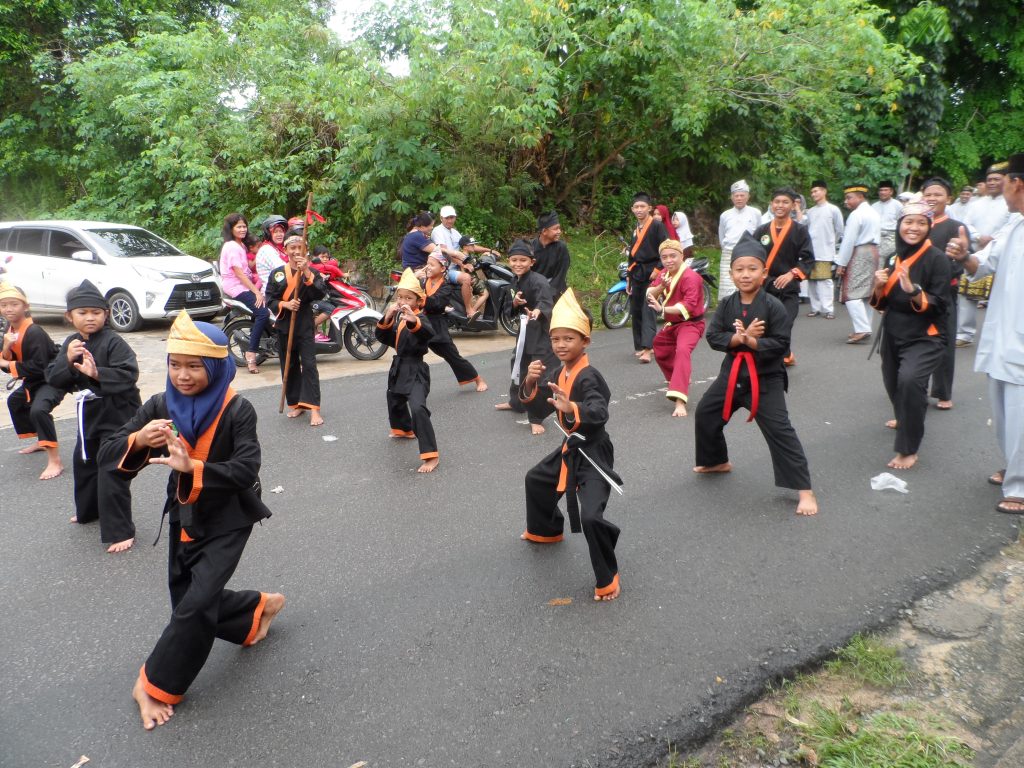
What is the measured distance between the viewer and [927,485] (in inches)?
224

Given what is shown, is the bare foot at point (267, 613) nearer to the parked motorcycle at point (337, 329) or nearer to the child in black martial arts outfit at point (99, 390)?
the child in black martial arts outfit at point (99, 390)

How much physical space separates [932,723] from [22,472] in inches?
251

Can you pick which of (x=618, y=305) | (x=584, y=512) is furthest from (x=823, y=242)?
(x=584, y=512)

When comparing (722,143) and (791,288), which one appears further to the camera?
(722,143)

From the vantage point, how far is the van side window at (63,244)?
1214 centimetres

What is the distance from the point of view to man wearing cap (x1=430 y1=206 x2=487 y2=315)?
10.6 m

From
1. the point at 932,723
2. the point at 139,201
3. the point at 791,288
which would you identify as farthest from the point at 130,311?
the point at 932,723

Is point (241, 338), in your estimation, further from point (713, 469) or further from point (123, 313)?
point (713, 469)

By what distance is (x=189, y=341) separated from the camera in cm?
327

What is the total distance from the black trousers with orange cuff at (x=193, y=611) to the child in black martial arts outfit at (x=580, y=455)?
5.50 feet

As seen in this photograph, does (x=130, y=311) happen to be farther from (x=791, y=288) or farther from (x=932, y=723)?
(x=932, y=723)

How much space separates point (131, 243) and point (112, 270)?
100 centimetres

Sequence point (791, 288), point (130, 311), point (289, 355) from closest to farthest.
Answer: point (289, 355)
point (791, 288)
point (130, 311)

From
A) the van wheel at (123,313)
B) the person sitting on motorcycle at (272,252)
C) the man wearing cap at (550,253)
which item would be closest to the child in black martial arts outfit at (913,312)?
the man wearing cap at (550,253)
